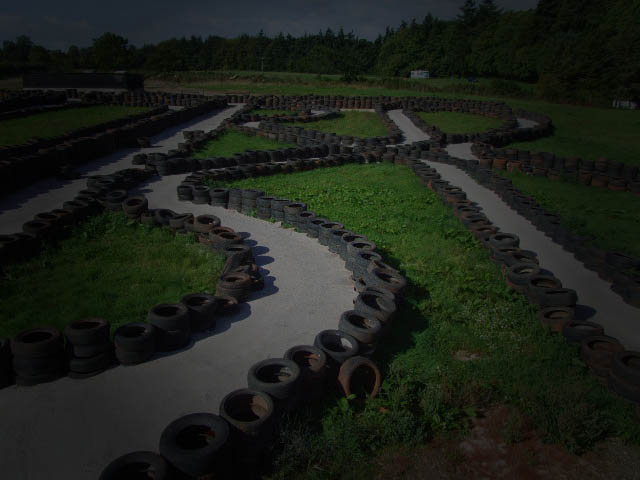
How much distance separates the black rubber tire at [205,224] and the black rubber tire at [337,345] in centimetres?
435

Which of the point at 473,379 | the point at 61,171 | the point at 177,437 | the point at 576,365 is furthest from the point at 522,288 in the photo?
the point at 61,171

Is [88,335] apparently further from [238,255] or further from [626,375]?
[626,375]

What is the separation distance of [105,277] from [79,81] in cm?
4076

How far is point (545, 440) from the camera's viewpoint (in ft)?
14.8

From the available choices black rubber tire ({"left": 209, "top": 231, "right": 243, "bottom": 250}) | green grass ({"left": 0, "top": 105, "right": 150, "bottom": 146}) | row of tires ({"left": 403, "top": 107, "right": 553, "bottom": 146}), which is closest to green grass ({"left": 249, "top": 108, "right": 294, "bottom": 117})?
green grass ({"left": 0, "top": 105, "right": 150, "bottom": 146})

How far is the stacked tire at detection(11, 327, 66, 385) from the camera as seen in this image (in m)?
4.87

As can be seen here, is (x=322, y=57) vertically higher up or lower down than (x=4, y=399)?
higher up

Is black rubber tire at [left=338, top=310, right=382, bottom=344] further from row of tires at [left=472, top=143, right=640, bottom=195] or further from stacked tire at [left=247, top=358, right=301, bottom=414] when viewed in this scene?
row of tires at [left=472, top=143, right=640, bottom=195]

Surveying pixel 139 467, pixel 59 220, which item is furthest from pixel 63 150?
pixel 139 467

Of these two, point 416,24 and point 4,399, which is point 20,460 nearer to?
point 4,399

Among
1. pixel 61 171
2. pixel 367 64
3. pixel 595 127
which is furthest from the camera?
pixel 367 64

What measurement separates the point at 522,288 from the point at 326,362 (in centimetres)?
412

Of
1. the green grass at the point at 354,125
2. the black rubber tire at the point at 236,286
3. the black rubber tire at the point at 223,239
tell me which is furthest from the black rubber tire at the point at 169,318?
the green grass at the point at 354,125

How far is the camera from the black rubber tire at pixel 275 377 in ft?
14.8
